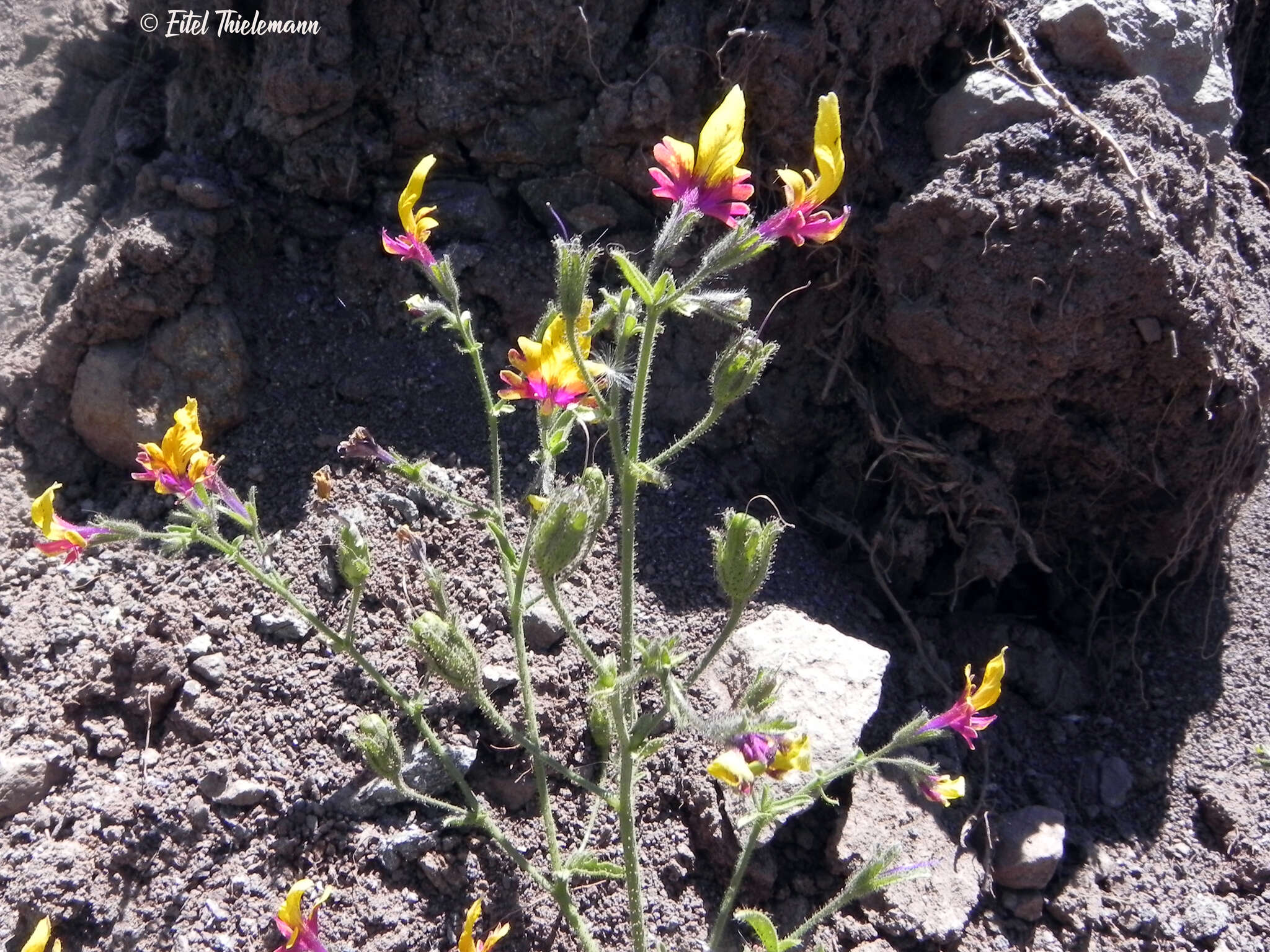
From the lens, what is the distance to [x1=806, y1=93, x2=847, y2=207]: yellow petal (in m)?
2.00

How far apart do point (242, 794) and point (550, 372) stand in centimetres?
138

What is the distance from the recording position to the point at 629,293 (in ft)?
7.43

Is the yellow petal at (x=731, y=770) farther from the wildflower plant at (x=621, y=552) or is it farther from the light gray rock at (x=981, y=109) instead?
the light gray rock at (x=981, y=109)

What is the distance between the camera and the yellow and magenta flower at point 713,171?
2.01 meters

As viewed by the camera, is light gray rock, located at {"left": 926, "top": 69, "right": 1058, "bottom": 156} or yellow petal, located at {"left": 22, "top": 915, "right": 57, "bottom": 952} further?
light gray rock, located at {"left": 926, "top": 69, "right": 1058, "bottom": 156}

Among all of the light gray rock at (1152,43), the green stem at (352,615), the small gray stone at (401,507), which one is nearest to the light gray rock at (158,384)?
the small gray stone at (401,507)

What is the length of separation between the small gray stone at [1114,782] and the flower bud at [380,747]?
7.01 feet

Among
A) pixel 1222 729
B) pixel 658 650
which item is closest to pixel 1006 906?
pixel 1222 729

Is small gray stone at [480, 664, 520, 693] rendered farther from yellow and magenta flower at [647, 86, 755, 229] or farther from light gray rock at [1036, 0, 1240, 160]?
light gray rock at [1036, 0, 1240, 160]

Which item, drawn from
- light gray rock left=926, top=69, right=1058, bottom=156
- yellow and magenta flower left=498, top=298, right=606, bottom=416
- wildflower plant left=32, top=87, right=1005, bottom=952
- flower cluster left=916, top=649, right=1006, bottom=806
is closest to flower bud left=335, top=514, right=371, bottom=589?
wildflower plant left=32, top=87, right=1005, bottom=952

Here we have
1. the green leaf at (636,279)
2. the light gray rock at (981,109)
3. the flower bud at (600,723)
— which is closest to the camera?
the green leaf at (636,279)

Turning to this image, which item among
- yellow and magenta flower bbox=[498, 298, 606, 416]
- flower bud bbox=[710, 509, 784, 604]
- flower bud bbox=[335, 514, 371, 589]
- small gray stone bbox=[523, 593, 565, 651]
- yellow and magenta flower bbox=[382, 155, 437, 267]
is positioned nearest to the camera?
flower bud bbox=[710, 509, 784, 604]

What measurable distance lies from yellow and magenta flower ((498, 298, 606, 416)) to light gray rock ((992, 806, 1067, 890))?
5.86 feet

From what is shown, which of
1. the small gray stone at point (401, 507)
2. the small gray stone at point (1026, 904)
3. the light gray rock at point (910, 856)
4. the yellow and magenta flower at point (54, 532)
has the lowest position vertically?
the small gray stone at point (1026, 904)
